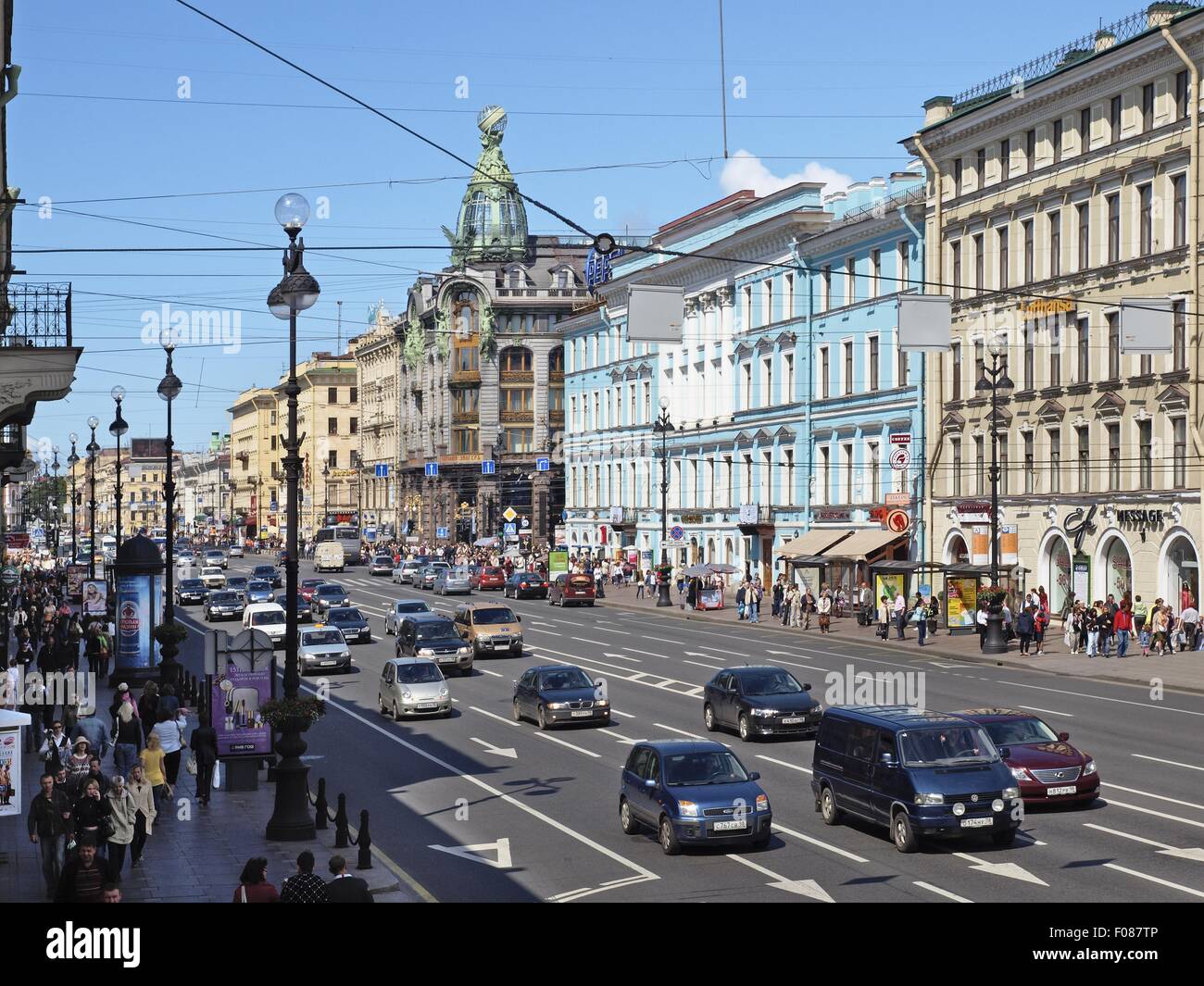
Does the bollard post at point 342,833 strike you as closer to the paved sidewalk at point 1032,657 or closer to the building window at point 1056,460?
the paved sidewalk at point 1032,657

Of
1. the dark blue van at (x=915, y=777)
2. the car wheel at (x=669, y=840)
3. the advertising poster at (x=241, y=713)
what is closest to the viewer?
the dark blue van at (x=915, y=777)

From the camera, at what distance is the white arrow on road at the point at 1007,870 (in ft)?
58.8

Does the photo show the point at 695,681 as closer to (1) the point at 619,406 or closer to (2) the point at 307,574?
(1) the point at 619,406

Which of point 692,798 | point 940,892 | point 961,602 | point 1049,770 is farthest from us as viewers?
point 961,602

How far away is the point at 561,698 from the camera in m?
32.9

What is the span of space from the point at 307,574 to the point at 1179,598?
83.2 metres

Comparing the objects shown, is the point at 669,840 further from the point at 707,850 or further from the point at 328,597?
the point at 328,597

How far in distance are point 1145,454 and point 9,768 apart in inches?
1527

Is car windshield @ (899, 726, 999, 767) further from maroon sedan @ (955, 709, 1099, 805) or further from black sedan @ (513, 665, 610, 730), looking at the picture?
black sedan @ (513, 665, 610, 730)

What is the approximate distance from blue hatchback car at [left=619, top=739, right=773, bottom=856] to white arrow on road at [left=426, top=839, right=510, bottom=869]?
1.84 metres

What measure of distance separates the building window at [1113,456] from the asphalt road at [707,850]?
34.2 ft

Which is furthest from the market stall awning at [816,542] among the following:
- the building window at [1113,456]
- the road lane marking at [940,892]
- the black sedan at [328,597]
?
the road lane marking at [940,892]

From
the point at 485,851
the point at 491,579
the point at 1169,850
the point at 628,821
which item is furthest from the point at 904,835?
the point at 491,579

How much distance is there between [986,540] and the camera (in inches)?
2138
